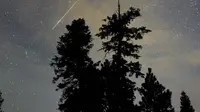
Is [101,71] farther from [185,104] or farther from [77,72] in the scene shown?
[185,104]

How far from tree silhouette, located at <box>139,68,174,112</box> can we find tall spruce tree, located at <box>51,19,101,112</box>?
10.5 metres

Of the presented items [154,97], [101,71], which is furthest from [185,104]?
[101,71]

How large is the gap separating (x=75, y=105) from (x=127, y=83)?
5.27 meters

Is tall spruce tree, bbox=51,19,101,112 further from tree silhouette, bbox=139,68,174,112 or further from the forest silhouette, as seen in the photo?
tree silhouette, bbox=139,68,174,112

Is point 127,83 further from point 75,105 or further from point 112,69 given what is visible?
point 75,105

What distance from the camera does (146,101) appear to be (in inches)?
1356

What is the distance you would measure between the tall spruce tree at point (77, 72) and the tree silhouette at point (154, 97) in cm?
1051

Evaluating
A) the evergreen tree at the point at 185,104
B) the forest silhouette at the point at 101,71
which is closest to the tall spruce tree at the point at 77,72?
the forest silhouette at the point at 101,71

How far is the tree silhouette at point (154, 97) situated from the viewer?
3388 centimetres

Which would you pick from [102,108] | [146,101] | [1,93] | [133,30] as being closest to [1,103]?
[1,93]

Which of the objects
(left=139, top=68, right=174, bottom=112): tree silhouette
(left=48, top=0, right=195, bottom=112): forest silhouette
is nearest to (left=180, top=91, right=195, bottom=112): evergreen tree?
(left=139, top=68, right=174, bottom=112): tree silhouette

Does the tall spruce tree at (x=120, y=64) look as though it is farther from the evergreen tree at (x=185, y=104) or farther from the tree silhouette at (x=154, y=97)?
the evergreen tree at (x=185, y=104)

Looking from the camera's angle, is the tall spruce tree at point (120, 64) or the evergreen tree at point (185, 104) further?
the evergreen tree at point (185, 104)

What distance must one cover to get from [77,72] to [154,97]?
13.0 m
